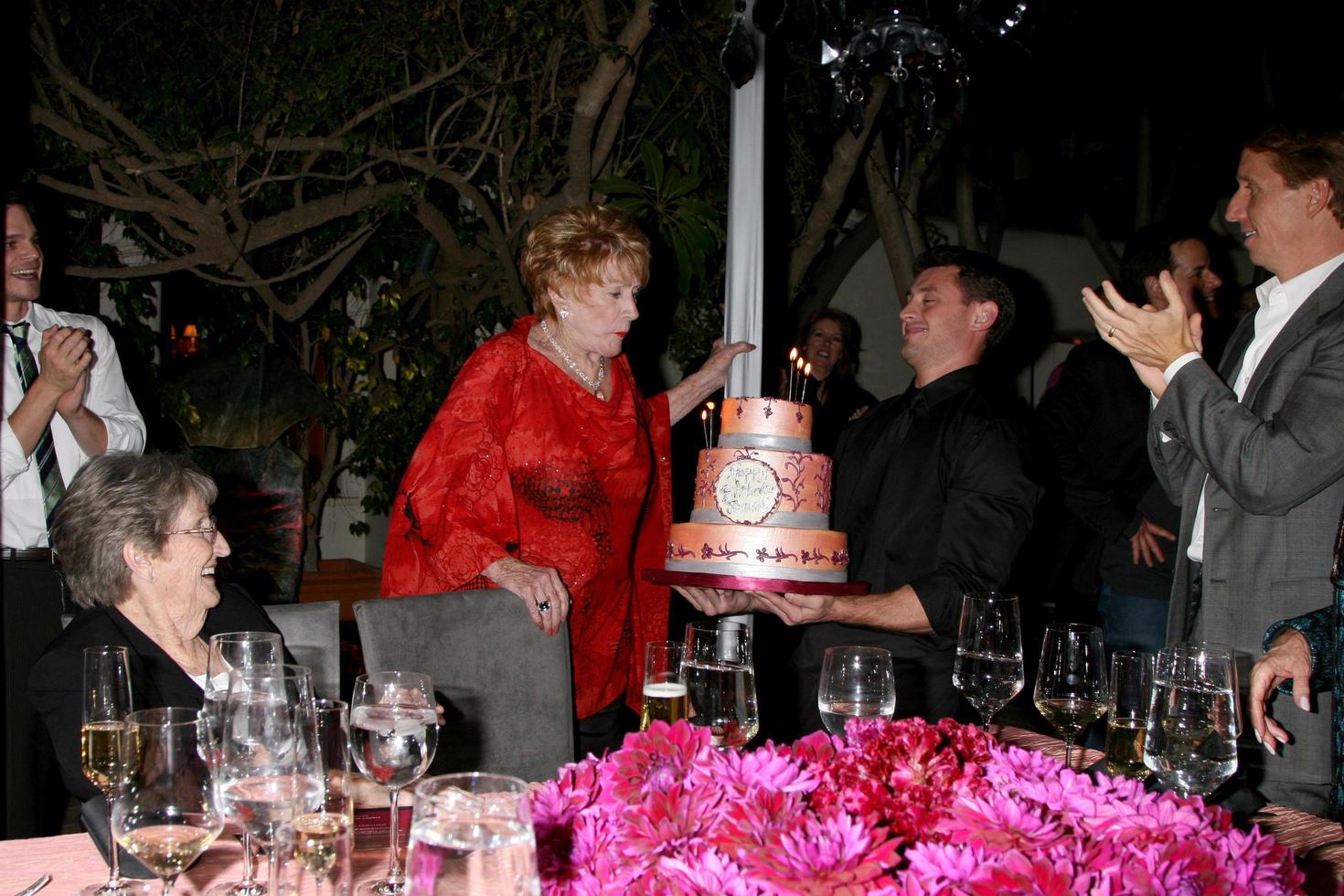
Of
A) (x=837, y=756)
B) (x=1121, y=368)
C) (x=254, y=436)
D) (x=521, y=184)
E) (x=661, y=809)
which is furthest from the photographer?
(x=254, y=436)

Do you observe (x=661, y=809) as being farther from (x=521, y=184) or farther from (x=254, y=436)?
(x=254, y=436)

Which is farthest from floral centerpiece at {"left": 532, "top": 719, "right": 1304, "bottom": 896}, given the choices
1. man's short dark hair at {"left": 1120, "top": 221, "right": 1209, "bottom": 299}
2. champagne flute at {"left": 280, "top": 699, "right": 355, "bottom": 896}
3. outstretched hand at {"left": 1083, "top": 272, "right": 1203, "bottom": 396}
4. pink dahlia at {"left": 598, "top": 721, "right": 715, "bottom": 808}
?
man's short dark hair at {"left": 1120, "top": 221, "right": 1209, "bottom": 299}

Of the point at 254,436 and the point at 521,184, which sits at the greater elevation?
the point at 521,184

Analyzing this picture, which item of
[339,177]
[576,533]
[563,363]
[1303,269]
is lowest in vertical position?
[576,533]

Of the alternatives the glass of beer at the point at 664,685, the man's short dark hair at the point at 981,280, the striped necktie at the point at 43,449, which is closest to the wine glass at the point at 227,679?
the glass of beer at the point at 664,685

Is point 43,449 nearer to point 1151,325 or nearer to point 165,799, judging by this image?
point 165,799

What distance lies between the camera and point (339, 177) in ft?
14.4

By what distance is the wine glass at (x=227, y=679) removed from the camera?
123 cm

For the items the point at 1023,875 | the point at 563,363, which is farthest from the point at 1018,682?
the point at 563,363

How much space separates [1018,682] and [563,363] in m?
1.39

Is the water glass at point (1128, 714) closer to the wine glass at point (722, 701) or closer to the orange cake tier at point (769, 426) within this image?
the wine glass at point (722, 701)

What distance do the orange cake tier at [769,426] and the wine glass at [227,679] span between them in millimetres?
1024

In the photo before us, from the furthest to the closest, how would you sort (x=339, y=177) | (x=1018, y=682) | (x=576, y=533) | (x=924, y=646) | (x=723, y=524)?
(x=339, y=177) → (x=576, y=533) → (x=924, y=646) → (x=723, y=524) → (x=1018, y=682)

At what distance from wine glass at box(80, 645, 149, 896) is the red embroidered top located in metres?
1.06
